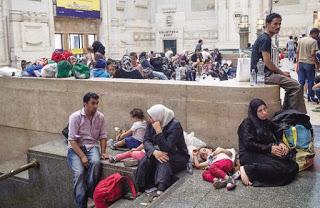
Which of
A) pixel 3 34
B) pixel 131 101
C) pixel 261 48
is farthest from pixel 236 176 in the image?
pixel 3 34

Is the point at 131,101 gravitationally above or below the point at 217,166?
above

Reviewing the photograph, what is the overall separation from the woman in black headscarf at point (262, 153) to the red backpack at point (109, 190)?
155cm

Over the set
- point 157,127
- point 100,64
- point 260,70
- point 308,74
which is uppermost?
point 100,64

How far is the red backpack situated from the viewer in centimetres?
501

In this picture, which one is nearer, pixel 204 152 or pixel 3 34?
pixel 204 152

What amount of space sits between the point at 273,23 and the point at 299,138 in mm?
A: 1676

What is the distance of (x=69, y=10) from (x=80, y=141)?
18.1 meters

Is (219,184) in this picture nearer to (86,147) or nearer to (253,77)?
(253,77)

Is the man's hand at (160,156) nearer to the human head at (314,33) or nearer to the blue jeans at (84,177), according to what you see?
the blue jeans at (84,177)

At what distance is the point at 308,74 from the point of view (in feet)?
30.2

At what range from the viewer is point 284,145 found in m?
4.70

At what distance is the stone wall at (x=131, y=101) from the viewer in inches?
223

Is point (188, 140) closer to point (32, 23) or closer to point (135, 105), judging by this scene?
point (135, 105)

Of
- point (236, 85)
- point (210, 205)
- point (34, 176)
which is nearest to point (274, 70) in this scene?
point (236, 85)
